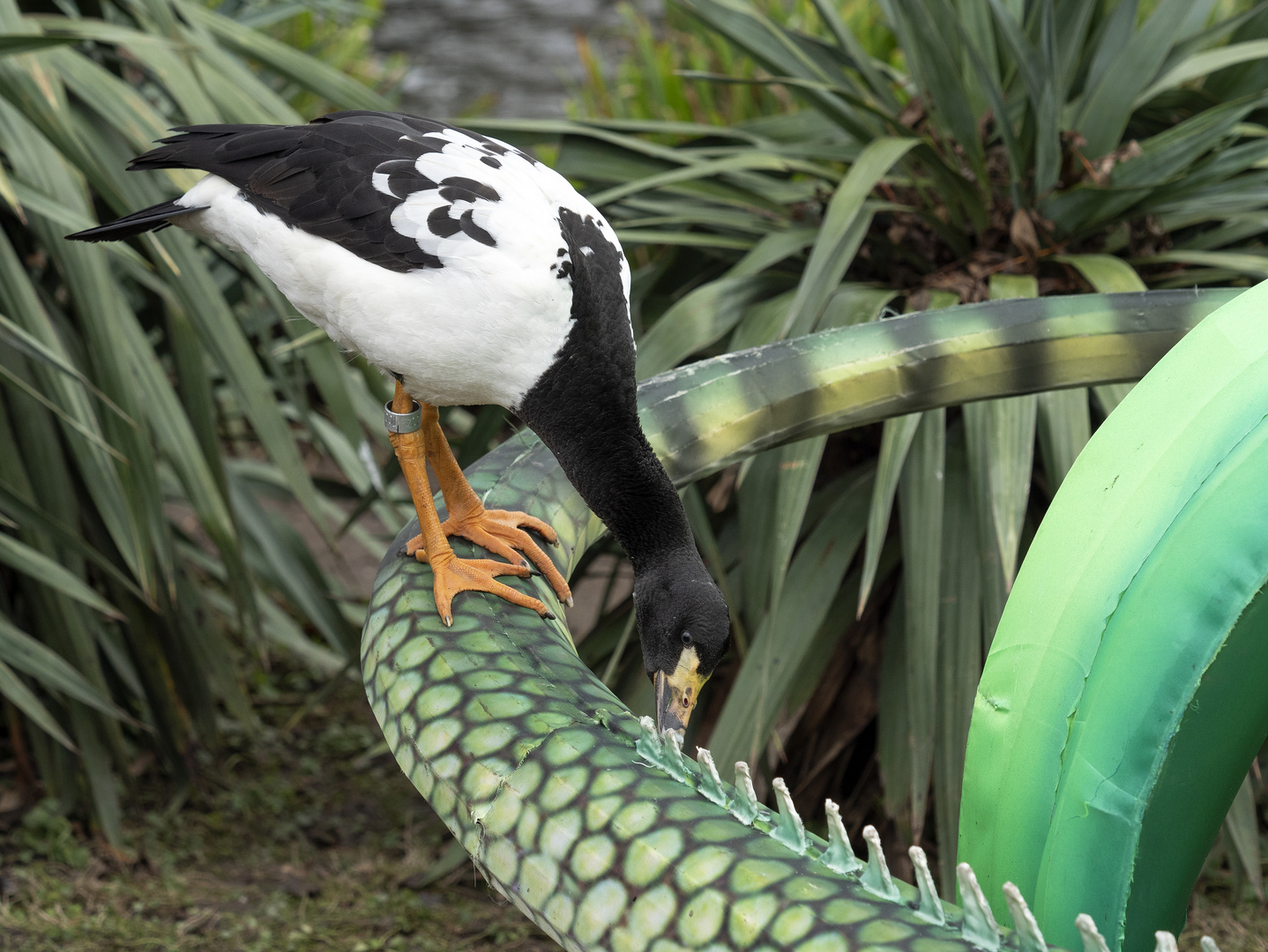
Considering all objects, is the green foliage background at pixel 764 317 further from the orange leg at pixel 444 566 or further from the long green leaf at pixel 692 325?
the orange leg at pixel 444 566

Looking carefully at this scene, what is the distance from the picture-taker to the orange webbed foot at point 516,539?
1.28 meters

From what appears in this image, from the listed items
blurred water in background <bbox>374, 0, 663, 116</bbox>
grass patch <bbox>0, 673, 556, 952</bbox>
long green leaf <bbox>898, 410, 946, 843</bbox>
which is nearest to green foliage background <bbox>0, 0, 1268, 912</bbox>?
long green leaf <bbox>898, 410, 946, 843</bbox>

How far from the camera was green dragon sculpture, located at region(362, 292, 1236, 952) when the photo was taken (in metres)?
0.66

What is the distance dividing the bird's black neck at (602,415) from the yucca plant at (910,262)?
53 centimetres

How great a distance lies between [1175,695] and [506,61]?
10298 millimetres

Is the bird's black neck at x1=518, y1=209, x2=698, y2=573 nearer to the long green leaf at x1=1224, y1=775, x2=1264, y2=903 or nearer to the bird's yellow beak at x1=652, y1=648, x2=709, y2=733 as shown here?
the bird's yellow beak at x1=652, y1=648, x2=709, y2=733

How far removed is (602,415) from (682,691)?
13.0 inches

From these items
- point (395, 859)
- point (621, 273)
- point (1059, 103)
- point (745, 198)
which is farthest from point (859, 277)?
point (395, 859)

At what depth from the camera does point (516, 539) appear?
1316 mm

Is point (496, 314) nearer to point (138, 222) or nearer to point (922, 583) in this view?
point (138, 222)

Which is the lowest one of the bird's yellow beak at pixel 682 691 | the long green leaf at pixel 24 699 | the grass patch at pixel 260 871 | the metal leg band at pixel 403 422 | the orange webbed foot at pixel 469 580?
the grass patch at pixel 260 871

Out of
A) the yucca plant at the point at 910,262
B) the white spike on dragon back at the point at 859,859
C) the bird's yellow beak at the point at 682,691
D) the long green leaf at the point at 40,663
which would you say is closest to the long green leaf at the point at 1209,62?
the yucca plant at the point at 910,262

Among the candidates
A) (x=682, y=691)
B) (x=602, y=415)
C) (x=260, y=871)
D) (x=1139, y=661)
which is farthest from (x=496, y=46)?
(x=1139, y=661)

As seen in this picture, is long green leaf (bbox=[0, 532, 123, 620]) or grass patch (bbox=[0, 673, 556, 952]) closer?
long green leaf (bbox=[0, 532, 123, 620])
